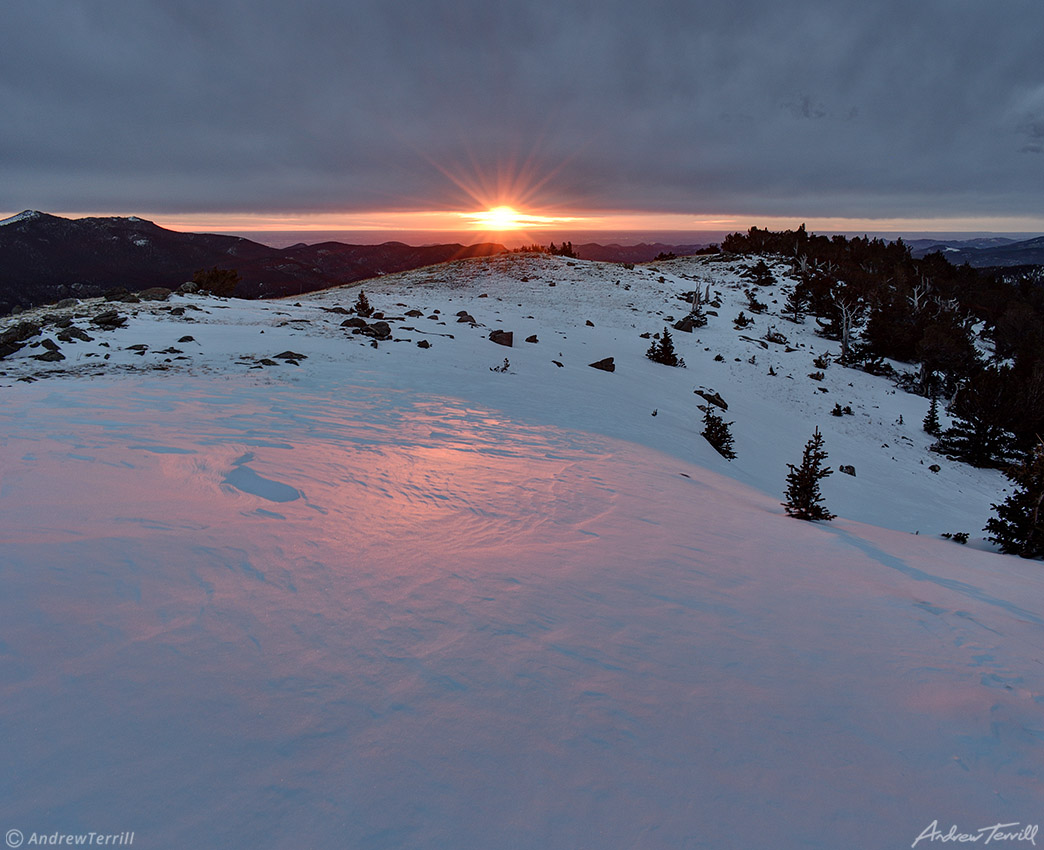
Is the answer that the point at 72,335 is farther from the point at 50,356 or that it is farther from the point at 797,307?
the point at 797,307

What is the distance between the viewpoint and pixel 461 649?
3.34 m

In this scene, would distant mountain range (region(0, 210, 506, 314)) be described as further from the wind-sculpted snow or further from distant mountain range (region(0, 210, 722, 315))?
the wind-sculpted snow

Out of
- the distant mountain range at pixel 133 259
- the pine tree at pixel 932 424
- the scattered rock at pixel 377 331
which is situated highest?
the distant mountain range at pixel 133 259

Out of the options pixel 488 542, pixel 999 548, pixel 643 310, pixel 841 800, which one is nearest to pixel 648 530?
pixel 488 542

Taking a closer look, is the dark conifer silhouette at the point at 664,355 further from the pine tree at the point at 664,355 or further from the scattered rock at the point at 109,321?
the scattered rock at the point at 109,321

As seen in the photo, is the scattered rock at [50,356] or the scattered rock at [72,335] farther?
the scattered rock at [72,335]

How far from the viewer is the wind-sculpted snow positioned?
2.20 meters

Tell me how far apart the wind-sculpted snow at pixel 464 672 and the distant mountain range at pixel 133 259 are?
14065 centimetres

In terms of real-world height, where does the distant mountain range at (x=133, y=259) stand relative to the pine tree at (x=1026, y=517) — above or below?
above

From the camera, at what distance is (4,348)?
1198 centimetres

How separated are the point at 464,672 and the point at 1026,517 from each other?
1128cm

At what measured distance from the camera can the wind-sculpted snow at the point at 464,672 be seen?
2.20 metres

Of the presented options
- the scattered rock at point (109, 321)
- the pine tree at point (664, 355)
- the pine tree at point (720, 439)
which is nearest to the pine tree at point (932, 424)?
the pine tree at point (664, 355)

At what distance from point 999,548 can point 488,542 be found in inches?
411
